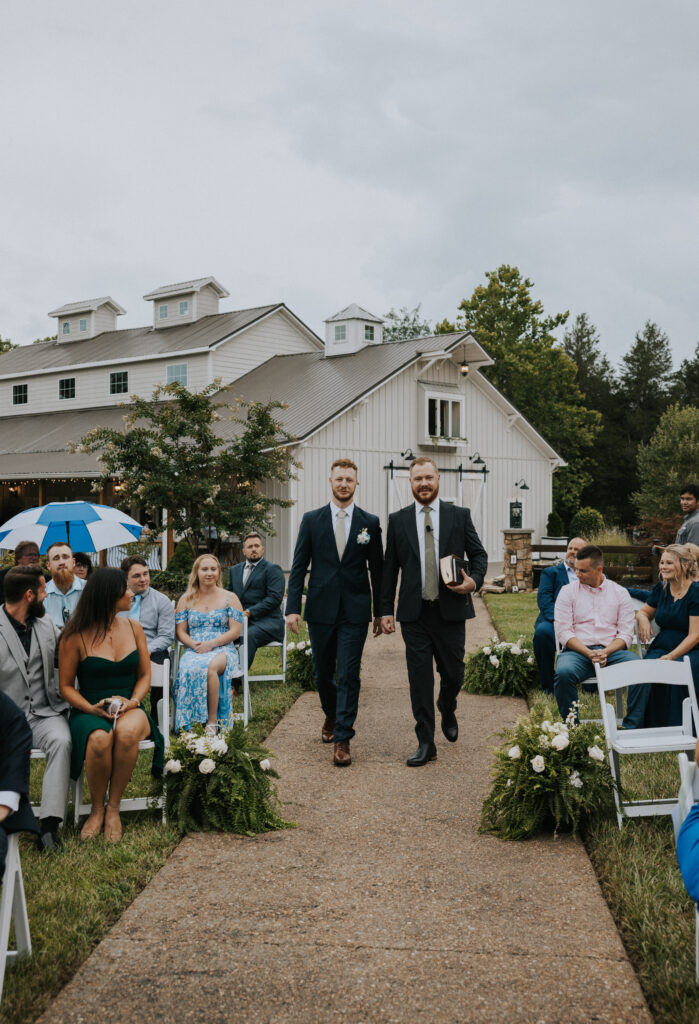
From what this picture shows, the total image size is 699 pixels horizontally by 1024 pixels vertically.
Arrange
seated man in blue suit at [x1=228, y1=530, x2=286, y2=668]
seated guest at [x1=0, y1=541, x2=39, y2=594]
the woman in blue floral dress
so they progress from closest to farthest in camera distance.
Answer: the woman in blue floral dress, seated guest at [x1=0, y1=541, x2=39, y2=594], seated man in blue suit at [x1=228, y1=530, x2=286, y2=668]

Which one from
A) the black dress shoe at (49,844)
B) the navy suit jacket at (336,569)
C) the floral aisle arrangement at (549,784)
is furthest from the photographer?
the navy suit jacket at (336,569)

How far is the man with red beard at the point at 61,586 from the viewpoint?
771 centimetres

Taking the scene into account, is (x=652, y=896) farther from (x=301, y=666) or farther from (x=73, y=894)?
(x=301, y=666)

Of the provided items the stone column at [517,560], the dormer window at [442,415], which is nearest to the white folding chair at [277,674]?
the stone column at [517,560]

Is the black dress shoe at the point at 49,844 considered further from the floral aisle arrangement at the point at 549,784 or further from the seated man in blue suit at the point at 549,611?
the seated man in blue suit at the point at 549,611

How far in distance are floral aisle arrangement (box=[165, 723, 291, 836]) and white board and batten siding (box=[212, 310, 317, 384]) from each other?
2244 centimetres

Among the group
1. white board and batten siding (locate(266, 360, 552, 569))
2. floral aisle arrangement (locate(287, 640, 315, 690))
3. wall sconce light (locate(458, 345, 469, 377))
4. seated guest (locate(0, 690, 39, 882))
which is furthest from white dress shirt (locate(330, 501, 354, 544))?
wall sconce light (locate(458, 345, 469, 377))

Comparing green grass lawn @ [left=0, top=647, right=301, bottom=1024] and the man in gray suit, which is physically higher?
the man in gray suit

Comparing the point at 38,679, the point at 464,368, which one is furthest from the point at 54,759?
the point at 464,368

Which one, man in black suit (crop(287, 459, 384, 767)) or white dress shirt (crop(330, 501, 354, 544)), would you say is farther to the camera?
white dress shirt (crop(330, 501, 354, 544))

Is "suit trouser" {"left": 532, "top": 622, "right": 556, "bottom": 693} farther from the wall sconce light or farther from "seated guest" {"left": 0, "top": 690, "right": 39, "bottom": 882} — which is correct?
the wall sconce light

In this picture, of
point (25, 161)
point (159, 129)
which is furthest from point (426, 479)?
point (25, 161)

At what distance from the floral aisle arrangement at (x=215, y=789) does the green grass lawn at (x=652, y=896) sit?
1798mm

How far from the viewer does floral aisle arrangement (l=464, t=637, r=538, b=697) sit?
8812mm
